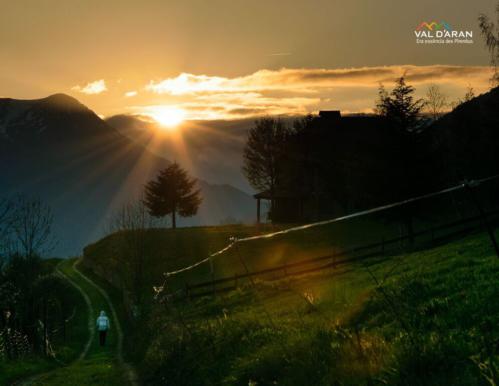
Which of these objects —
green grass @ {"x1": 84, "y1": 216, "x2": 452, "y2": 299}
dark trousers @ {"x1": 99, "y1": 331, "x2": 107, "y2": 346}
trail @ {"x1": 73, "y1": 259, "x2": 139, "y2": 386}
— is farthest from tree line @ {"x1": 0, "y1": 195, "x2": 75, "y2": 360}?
green grass @ {"x1": 84, "y1": 216, "x2": 452, "y2": 299}

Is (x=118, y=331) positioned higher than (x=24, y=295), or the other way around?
(x=24, y=295)

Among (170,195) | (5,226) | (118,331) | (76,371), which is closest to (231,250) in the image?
(118,331)

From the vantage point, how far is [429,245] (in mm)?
34344

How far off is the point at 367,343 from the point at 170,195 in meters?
96.5

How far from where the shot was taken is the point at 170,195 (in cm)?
10312

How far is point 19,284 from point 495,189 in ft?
112

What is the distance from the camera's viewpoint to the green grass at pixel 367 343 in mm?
6707

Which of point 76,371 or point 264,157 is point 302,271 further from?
point 264,157

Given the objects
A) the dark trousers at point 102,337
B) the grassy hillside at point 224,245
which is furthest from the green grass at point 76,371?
the grassy hillside at point 224,245

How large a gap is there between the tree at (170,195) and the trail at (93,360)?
24.9 meters

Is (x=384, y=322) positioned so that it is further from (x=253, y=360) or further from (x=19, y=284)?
(x=19, y=284)

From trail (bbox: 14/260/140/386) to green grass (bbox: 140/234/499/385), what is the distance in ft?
4.83

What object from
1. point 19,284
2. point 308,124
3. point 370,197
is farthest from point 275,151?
point 19,284

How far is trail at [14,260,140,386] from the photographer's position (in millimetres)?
17492
